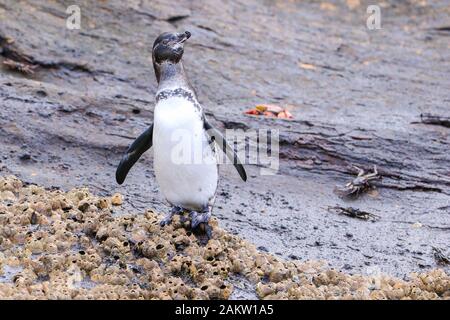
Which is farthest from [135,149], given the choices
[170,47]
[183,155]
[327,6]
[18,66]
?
[327,6]

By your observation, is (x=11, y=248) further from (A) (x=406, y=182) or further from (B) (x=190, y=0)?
(B) (x=190, y=0)

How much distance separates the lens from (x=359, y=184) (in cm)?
611

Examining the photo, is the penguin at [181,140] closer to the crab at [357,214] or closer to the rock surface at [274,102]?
the rock surface at [274,102]

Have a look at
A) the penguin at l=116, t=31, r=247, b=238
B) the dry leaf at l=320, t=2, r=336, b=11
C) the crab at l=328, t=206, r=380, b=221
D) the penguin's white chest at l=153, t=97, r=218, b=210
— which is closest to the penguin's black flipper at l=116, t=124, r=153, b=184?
the penguin at l=116, t=31, r=247, b=238

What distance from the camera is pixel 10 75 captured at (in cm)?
695

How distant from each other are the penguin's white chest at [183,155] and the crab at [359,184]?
1607 mm

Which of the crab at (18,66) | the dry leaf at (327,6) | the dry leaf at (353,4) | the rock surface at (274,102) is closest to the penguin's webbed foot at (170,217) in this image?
the rock surface at (274,102)

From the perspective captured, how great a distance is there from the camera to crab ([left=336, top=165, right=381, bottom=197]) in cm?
606

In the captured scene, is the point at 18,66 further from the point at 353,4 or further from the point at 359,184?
the point at 353,4

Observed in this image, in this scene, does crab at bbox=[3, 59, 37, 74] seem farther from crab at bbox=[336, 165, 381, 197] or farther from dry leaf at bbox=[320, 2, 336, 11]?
dry leaf at bbox=[320, 2, 336, 11]

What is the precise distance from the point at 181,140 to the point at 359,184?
203 cm

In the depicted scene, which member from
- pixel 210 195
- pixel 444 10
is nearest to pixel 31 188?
pixel 210 195
